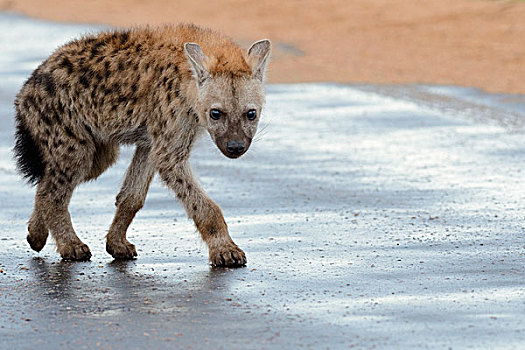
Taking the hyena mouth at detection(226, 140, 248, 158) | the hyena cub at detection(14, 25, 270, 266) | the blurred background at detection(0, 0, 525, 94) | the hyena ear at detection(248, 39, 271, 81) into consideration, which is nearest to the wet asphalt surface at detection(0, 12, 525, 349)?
the hyena cub at detection(14, 25, 270, 266)

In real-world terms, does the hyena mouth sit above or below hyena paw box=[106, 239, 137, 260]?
above

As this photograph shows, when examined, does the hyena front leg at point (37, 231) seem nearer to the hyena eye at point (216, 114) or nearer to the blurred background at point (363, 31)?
the hyena eye at point (216, 114)

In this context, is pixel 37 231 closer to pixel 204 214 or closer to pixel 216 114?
pixel 204 214

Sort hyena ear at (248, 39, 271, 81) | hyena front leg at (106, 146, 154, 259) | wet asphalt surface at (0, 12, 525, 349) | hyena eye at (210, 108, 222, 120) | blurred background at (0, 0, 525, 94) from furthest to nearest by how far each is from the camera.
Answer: blurred background at (0, 0, 525, 94) < hyena front leg at (106, 146, 154, 259) < hyena ear at (248, 39, 271, 81) < hyena eye at (210, 108, 222, 120) < wet asphalt surface at (0, 12, 525, 349)

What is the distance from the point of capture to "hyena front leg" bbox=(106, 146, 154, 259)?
5973mm

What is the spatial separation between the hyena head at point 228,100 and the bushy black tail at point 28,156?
99 cm

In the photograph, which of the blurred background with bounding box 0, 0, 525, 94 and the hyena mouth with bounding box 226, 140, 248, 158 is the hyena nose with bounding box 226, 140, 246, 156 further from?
the blurred background with bounding box 0, 0, 525, 94

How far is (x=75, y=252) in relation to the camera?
229 inches

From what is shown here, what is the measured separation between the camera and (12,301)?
476 centimetres

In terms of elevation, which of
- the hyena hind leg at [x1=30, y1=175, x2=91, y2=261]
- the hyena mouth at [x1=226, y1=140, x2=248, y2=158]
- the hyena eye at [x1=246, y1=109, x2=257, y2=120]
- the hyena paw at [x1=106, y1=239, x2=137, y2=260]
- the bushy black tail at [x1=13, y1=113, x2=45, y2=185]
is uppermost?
the hyena eye at [x1=246, y1=109, x2=257, y2=120]

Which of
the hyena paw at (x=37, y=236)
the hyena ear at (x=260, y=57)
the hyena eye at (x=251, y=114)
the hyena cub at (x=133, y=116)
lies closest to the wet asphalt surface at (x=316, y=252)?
the hyena paw at (x=37, y=236)

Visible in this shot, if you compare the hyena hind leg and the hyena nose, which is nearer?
the hyena nose

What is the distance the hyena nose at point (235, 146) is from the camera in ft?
18.2

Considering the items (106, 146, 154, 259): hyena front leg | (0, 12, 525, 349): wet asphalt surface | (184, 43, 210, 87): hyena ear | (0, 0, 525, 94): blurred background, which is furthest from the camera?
(0, 0, 525, 94): blurred background
